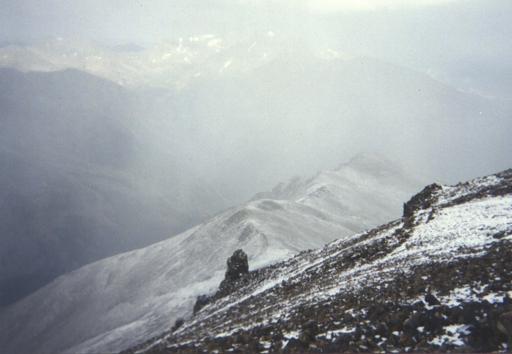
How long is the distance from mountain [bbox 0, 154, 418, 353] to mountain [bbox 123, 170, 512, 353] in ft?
236

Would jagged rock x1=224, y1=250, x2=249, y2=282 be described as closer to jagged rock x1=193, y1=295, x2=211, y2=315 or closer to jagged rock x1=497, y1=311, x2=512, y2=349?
jagged rock x1=193, y1=295, x2=211, y2=315

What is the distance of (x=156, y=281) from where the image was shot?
153125 millimetres

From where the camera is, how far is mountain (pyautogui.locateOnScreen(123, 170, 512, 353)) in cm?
1350

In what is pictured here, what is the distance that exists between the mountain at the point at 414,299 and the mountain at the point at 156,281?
7189cm

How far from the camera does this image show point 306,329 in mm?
17625

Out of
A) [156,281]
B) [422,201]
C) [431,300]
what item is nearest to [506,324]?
[431,300]

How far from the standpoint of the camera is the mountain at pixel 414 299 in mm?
13500

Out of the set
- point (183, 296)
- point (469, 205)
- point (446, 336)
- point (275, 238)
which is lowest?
point (446, 336)

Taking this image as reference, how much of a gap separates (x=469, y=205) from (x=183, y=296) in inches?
3743

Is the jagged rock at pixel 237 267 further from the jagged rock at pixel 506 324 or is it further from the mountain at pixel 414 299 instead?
the jagged rock at pixel 506 324

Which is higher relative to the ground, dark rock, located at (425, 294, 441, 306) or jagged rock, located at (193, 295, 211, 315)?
jagged rock, located at (193, 295, 211, 315)

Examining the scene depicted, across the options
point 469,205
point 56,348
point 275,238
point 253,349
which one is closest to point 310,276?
point 469,205

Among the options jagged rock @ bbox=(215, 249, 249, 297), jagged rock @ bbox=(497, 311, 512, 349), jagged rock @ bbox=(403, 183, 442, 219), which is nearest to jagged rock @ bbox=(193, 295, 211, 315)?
jagged rock @ bbox=(215, 249, 249, 297)

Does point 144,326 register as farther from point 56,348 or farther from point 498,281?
point 498,281
